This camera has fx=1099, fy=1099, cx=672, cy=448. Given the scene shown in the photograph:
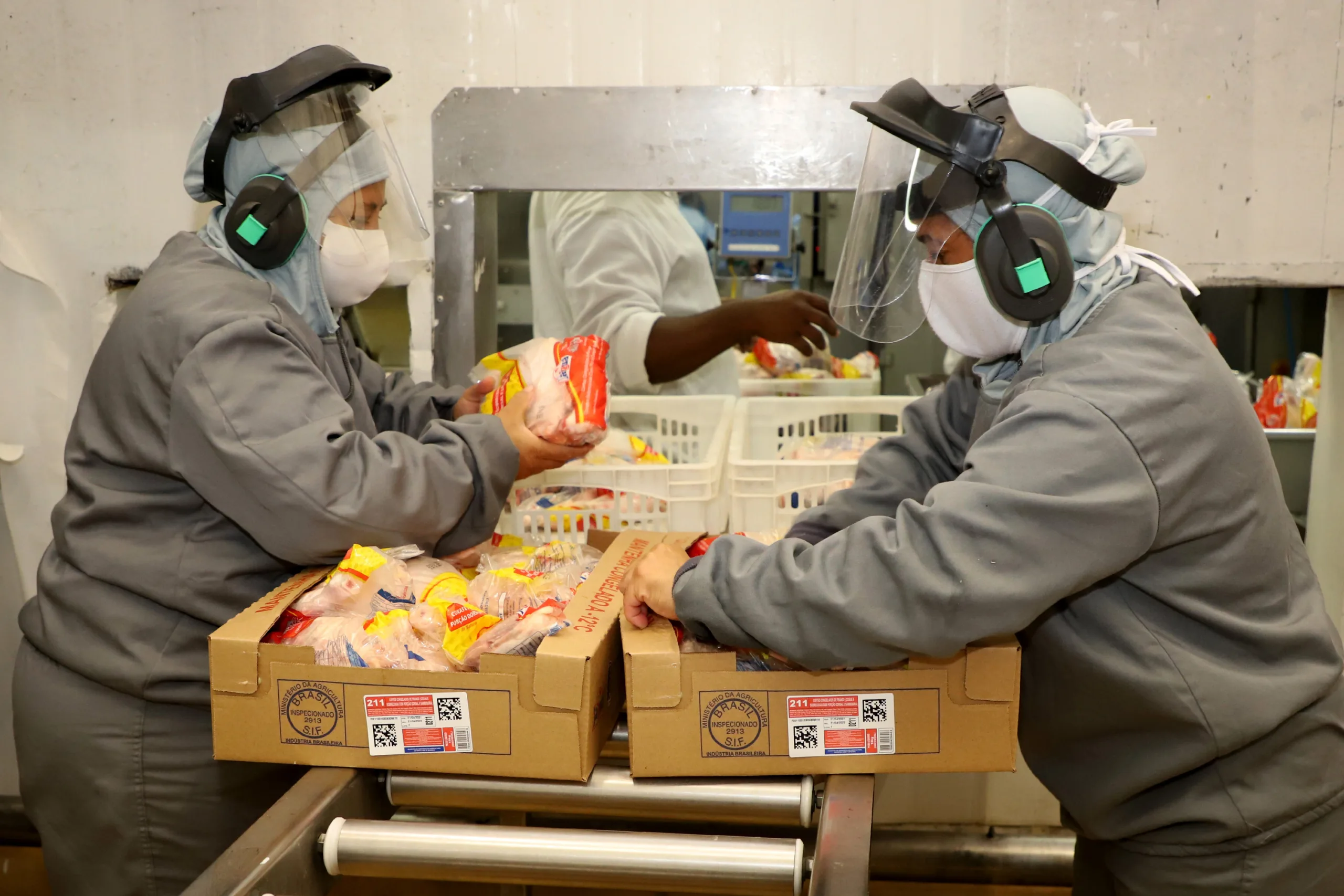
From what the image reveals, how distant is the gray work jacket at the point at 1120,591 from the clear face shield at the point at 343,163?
93 centimetres

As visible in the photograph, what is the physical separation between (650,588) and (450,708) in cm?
31

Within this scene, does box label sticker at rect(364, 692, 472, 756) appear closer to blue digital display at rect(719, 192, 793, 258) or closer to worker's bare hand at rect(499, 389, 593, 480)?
worker's bare hand at rect(499, 389, 593, 480)

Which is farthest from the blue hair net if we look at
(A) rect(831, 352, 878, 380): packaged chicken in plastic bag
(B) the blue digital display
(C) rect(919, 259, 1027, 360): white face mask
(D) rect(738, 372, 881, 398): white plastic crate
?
(A) rect(831, 352, 878, 380): packaged chicken in plastic bag

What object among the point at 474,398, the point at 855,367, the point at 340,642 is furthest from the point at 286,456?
the point at 855,367

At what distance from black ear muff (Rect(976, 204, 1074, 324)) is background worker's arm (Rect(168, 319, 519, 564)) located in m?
0.93

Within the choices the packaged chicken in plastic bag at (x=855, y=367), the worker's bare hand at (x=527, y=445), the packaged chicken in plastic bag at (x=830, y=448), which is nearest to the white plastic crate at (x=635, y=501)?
the packaged chicken in plastic bag at (x=830, y=448)

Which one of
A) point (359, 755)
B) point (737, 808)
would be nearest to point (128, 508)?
point (359, 755)

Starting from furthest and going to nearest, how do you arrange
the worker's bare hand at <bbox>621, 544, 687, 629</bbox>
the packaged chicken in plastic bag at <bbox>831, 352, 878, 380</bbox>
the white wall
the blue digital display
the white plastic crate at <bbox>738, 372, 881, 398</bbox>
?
the packaged chicken in plastic bag at <bbox>831, 352, 878, 380</bbox>, the white plastic crate at <bbox>738, 372, 881, 398</bbox>, the blue digital display, the white wall, the worker's bare hand at <bbox>621, 544, 687, 629</bbox>

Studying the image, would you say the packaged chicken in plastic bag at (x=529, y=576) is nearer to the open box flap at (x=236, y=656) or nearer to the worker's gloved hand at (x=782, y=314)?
the open box flap at (x=236, y=656)

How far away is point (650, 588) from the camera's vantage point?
153 centimetres

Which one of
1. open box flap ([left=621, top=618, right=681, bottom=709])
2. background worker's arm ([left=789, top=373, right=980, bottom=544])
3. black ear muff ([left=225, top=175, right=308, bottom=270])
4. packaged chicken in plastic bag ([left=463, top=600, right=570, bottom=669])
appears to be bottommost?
open box flap ([left=621, top=618, right=681, bottom=709])

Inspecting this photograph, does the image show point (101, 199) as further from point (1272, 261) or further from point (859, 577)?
point (1272, 261)

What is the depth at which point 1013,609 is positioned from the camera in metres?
1.38

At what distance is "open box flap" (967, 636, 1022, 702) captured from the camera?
4.76 ft
